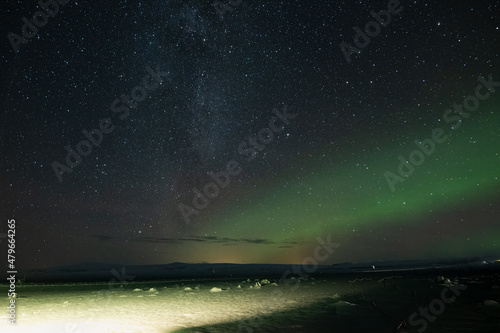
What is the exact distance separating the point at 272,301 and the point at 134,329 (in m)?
8.18

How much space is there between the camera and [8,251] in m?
11.0

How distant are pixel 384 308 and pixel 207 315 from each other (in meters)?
7.36

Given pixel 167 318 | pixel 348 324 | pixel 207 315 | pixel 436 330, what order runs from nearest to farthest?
pixel 436 330
pixel 348 324
pixel 167 318
pixel 207 315

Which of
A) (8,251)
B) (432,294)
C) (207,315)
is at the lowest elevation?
(432,294)

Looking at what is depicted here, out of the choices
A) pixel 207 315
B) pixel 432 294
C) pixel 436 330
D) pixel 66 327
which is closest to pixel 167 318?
pixel 207 315

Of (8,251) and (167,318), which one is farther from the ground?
(8,251)

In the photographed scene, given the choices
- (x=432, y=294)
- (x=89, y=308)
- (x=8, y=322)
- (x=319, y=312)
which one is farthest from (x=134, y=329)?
(x=432, y=294)

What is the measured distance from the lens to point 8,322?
10.7 metres

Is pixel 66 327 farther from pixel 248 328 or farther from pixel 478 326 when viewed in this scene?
pixel 478 326

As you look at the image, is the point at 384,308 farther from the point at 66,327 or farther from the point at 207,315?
the point at 66,327

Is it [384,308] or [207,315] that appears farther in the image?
[384,308]

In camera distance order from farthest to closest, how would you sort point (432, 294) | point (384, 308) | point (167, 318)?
1. point (432, 294)
2. point (384, 308)
3. point (167, 318)

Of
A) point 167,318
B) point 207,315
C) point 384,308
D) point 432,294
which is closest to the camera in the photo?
point 167,318

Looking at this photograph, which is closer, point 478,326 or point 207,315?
point 478,326
